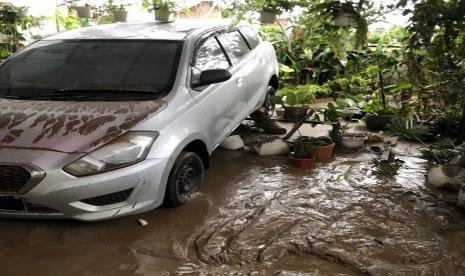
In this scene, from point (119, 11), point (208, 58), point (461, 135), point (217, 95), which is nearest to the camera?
point (217, 95)

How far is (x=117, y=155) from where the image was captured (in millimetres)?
3021

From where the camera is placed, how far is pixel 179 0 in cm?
676

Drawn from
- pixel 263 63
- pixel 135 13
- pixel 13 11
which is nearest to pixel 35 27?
pixel 13 11

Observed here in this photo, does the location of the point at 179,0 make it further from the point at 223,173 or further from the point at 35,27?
the point at 35,27

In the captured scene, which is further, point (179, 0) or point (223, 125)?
point (179, 0)

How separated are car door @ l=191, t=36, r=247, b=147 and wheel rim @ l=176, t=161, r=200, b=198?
388 mm

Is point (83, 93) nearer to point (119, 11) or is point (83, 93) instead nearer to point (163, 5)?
point (163, 5)

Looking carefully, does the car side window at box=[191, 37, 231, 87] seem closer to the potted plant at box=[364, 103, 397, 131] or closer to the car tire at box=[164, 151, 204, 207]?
the car tire at box=[164, 151, 204, 207]

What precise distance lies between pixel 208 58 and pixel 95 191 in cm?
198

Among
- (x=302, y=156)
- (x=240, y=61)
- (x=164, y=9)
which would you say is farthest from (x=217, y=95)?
(x=164, y=9)

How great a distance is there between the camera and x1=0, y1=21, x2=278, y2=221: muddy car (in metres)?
2.92

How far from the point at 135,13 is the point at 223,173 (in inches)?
181

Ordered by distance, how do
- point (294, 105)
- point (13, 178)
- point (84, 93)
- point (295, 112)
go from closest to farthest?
point (13, 178), point (84, 93), point (294, 105), point (295, 112)

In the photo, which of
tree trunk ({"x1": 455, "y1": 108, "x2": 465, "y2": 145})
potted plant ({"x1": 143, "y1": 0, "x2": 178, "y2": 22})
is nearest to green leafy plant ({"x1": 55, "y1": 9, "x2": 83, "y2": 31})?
potted plant ({"x1": 143, "y1": 0, "x2": 178, "y2": 22})
